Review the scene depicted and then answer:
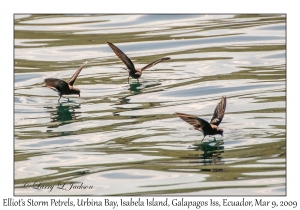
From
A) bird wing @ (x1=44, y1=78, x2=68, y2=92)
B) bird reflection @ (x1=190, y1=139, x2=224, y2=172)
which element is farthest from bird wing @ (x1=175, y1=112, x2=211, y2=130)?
bird wing @ (x1=44, y1=78, x2=68, y2=92)

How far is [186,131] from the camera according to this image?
1188 centimetres

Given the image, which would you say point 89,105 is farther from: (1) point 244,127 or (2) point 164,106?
(1) point 244,127

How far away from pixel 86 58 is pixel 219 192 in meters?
8.75

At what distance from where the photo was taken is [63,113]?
44.1 feet

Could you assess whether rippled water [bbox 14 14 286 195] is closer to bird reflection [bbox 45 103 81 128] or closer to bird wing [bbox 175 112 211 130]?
bird reflection [bbox 45 103 81 128]

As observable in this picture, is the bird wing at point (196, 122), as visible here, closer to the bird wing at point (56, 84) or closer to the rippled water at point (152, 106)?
the rippled water at point (152, 106)

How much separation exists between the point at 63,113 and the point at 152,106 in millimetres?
1676

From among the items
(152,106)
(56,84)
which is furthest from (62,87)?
(152,106)

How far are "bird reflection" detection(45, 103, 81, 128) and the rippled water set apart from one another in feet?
0.07

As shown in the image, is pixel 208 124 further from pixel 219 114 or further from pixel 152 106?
pixel 152 106

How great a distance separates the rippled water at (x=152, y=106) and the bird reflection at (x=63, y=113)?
21 mm

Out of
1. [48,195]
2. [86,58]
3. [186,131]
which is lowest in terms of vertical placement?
[48,195]

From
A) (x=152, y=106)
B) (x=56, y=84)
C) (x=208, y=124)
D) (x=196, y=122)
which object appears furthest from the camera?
(x=152, y=106)

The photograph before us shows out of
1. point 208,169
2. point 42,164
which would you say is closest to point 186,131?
point 208,169
